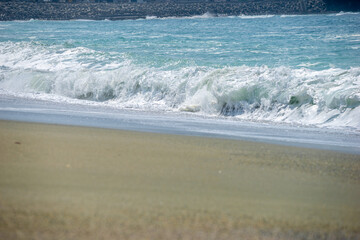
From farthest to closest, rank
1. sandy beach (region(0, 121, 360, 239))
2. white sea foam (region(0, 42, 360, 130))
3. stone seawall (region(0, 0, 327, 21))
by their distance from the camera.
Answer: stone seawall (region(0, 0, 327, 21)) → white sea foam (region(0, 42, 360, 130)) → sandy beach (region(0, 121, 360, 239))

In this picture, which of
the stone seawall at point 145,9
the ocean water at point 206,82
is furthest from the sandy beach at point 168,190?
the stone seawall at point 145,9

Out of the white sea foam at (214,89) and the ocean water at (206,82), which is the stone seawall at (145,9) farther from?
the white sea foam at (214,89)

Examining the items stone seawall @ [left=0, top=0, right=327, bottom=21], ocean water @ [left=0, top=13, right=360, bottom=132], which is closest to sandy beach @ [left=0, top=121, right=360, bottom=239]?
ocean water @ [left=0, top=13, right=360, bottom=132]

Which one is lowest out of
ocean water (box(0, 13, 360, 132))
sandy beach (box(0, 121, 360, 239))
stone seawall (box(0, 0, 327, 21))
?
stone seawall (box(0, 0, 327, 21))

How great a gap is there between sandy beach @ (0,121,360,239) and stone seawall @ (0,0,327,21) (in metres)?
68.1

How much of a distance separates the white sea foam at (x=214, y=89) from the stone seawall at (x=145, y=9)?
195ft

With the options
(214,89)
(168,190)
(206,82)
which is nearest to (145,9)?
(206,82)

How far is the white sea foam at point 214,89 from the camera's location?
9352mm

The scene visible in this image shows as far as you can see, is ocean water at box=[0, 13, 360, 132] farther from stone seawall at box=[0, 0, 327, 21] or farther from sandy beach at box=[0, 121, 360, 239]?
stone seawall at box=[0, 0, 327, 21]

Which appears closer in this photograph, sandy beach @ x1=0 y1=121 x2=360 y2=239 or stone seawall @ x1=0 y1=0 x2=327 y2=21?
sandy beach @ x1=0 y1=121 x2=360 y2=239

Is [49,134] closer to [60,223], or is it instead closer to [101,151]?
[101,151]

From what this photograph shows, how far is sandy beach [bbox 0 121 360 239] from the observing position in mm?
2977

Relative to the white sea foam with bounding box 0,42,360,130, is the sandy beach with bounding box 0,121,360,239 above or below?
above

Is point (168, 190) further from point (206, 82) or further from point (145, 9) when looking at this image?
point (145, 9)
